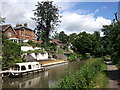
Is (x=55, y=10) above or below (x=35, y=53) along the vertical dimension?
above

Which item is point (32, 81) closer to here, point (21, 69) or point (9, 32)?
point (21, 69)

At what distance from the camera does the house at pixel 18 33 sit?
138ft

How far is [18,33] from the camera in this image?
4812cm

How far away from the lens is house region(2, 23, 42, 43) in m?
42.0

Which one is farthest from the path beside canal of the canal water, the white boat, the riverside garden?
the white boat

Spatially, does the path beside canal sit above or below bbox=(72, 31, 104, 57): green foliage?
below

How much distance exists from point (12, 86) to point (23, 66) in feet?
19.8

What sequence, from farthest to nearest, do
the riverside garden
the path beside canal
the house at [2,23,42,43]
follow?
1. the house at [2,23,42,43]
2. the path beside canal
3. the riverside garden

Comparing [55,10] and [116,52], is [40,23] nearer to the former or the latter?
[55,10]

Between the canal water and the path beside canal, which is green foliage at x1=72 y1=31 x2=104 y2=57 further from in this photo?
the path beside canal

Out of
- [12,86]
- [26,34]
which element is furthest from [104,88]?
[26,34]

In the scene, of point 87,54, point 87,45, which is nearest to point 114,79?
point 87,54

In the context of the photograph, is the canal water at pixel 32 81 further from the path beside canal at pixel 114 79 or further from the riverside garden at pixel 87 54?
the path beside canal at pixel 114 79

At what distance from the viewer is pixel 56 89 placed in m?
9.67
